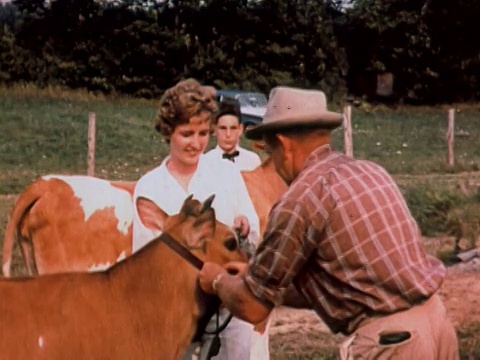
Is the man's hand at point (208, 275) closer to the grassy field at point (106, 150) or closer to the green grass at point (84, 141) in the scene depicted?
the grassy field at point (106, 150)

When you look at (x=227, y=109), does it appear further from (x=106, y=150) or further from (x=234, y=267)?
(x=106, y=150)

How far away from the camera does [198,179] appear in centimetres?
445

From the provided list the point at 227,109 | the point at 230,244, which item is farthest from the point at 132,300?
the point at 227,109

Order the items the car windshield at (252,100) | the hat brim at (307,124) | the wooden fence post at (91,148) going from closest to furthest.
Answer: the hat brim at (307,124) < the car windshield at (252,100) < the wooden fence post at (91,148)

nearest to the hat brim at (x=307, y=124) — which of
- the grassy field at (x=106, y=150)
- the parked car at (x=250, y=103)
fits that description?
the parked car at (x=250, y=103)

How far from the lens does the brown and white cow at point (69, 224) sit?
5.39 m

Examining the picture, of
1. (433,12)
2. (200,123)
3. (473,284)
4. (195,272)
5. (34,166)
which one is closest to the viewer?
(195,272)

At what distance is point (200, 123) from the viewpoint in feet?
14.6

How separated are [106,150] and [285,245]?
874 centimetres

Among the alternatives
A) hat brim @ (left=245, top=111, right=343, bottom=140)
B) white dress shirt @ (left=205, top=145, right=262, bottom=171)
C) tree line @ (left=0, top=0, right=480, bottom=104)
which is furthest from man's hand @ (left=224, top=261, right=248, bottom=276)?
tree line @ (left=0, top=0, right=480, bottom=104)

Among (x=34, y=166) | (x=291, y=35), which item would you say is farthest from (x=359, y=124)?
(x=34, y=166)

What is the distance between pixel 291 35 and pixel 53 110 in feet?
8.63

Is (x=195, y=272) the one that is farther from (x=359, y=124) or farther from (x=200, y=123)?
(x=359, y=124)

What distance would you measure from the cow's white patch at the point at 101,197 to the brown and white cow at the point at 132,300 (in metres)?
1.39
